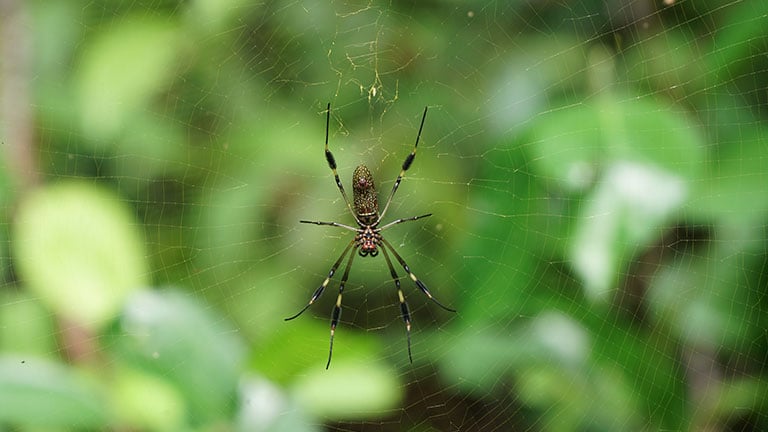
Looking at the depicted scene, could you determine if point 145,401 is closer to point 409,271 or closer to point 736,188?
point 409,271

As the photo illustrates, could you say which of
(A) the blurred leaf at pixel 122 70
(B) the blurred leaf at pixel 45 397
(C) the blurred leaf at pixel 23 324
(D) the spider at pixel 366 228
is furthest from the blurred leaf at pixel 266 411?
(A) the blurred leaf at pixel 122 70

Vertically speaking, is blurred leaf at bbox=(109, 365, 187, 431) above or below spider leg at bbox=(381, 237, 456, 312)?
above

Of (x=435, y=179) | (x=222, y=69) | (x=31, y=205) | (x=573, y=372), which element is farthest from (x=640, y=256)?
(x=31, y=205)

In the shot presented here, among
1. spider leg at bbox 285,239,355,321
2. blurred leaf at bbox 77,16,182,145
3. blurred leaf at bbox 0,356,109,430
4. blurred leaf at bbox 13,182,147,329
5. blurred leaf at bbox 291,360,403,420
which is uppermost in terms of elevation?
blurred leaf at bbox 77,16,182,145

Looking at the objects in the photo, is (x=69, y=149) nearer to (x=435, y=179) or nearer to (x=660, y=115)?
(x=435, y=179)

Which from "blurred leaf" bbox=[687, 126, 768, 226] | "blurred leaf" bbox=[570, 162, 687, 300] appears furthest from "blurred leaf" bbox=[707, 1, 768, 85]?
"blurred leaf" bbox=[570, 162, 687, 300]

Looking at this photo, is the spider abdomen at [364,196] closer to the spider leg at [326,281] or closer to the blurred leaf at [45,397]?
the spider leg at [326,281]

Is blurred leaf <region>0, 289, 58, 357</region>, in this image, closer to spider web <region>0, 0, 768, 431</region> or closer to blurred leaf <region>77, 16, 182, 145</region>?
spider web <region>0, 0, 768, 431</region>
